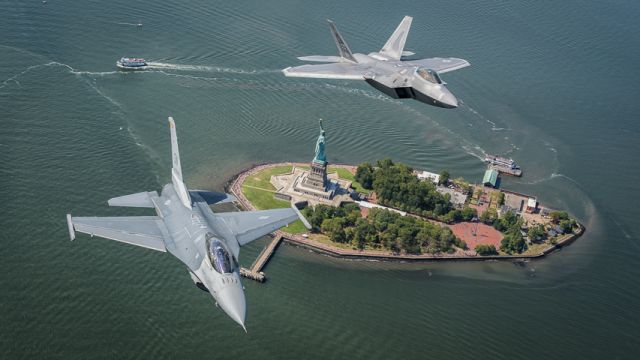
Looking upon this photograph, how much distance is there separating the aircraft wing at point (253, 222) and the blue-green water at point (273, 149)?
17618mm

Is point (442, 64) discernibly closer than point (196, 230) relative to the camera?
No

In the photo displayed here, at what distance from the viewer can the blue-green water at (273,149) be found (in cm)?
9362

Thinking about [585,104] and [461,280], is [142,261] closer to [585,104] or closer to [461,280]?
[461,280]

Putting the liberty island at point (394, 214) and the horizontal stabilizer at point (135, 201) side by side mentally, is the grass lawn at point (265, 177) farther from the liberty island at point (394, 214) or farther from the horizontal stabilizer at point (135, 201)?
the horizontal stabilizer at point (135, 201)

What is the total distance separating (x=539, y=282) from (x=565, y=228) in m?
16.8

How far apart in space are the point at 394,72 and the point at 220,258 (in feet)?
124

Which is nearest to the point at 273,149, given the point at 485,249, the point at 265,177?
the point at 265,177

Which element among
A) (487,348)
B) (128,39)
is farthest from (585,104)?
(128,39)

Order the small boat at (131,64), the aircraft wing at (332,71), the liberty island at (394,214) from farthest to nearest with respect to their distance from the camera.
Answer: the small boat at (131,64)
the liberty island at (394,214)
the aircraft wing at (332,71)

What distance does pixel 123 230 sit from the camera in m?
78.1

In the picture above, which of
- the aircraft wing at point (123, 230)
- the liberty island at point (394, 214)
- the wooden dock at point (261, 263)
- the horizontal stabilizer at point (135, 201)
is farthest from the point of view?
the liberty island at point (394, 214)

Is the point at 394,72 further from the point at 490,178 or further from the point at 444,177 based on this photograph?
the point at 490,178

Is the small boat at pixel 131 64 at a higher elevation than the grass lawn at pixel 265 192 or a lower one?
higher

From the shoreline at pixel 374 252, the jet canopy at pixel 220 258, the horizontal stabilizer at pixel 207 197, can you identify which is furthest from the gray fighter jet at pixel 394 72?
the shoreline at pixel 374 252
